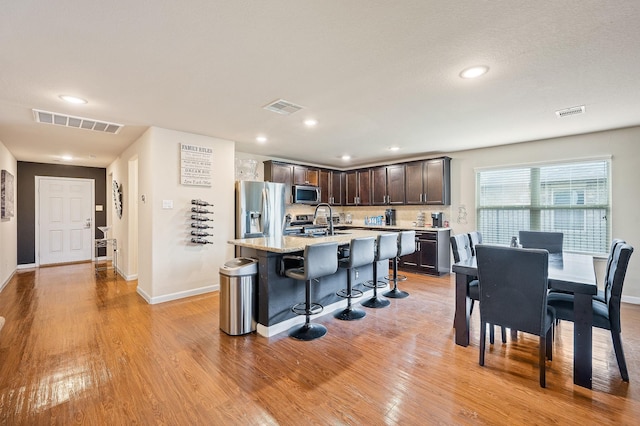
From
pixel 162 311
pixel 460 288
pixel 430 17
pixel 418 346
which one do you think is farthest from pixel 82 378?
pixel 430 17

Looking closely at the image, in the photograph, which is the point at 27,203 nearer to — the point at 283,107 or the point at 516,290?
the point at 283,107

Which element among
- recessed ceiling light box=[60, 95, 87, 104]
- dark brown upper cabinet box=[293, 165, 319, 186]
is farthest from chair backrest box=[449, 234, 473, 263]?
recessed ceiling light box=[60, 95, 87, 104]

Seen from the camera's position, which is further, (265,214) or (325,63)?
(265,214)

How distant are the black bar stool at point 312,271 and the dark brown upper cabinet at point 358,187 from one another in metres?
4.13

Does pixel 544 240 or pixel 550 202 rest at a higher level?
pixel 550 202

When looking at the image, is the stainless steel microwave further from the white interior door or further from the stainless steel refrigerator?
the white interior door

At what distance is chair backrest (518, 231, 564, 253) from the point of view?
3.63 meters

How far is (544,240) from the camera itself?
373 cm

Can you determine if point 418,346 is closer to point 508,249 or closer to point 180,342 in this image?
point 508,249

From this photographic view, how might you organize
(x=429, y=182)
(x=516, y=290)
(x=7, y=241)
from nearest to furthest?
(x=516, y=290)
(x=7, y=241)
(x=429, y=182)

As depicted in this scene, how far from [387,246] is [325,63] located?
2291mm

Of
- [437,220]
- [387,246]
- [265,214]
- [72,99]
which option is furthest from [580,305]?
[72,99]

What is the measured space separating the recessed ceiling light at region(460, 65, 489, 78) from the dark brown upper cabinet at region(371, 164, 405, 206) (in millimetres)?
3778

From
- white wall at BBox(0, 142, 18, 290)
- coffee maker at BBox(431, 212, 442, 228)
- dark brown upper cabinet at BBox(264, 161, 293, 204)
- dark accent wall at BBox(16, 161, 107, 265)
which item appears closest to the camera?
white wall at BBox(0, 142, 18, 290)
